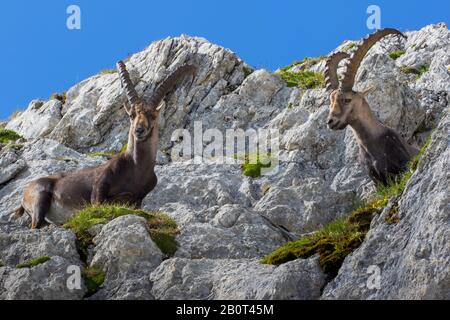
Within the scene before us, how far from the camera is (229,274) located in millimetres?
11648

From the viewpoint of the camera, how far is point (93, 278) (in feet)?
40.5

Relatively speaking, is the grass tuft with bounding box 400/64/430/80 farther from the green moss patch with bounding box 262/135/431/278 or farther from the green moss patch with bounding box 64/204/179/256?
the green moss patch with bounding box 262/135/431/278

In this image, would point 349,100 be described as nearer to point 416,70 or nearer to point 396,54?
point 416,70

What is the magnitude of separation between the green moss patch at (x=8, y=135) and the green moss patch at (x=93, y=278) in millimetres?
19673

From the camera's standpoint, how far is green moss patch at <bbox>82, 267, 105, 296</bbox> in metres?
12.1

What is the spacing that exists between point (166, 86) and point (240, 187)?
3.38 meters

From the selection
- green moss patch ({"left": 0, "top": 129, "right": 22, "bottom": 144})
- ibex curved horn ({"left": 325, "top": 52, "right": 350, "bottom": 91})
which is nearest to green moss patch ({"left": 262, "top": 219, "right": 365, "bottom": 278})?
ibex curved horn ({"left": 325, "top": 52, "right": 350, "bottom": 91})

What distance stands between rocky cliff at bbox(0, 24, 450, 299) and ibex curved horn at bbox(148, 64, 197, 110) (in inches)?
102

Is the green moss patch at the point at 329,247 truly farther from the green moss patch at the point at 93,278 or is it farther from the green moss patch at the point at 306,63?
the green moss patch at the point at 306,63

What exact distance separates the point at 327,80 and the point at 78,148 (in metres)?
11.8

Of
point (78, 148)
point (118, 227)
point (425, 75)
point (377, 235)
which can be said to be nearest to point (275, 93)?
point (425, 75)

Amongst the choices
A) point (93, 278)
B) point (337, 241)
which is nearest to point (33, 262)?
point (93, 278)

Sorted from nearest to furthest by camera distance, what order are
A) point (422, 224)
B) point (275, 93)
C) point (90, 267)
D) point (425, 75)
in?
point (422, 224) < point (90, 267) < point (425, 75) < point (275, 93)
